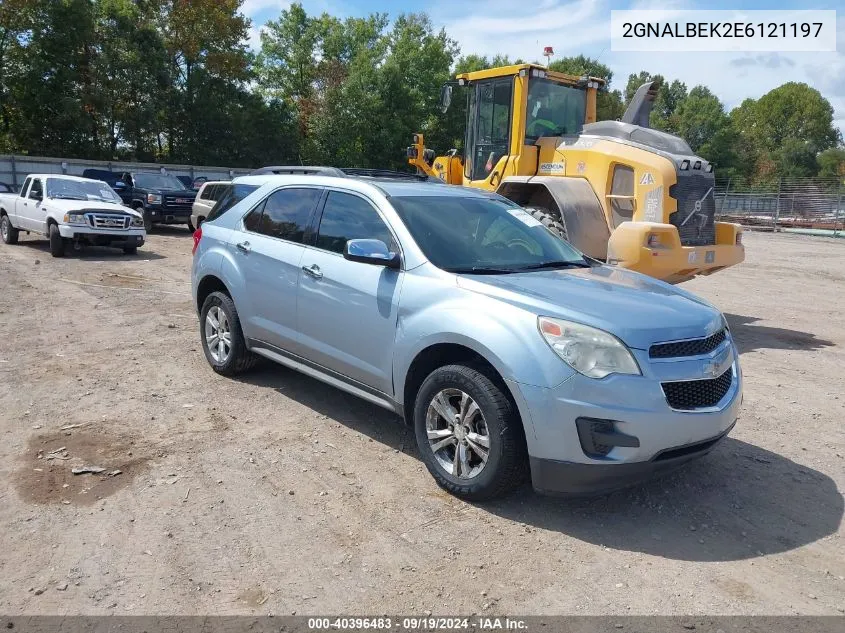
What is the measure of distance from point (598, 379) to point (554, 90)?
7.76 metres

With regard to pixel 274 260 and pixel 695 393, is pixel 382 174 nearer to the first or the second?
pixel 274 260

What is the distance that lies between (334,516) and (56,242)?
503 inches

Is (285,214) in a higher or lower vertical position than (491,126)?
lower

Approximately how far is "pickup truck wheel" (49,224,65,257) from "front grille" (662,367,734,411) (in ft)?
45.0

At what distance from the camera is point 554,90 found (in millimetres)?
10320

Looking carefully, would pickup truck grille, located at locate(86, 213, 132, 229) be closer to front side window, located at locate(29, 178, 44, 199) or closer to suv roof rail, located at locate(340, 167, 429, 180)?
front side window, located at locate(29, 178, 44, 199)

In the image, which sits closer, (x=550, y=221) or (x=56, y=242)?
(x=550, y=221)

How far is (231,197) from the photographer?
6.42 metres

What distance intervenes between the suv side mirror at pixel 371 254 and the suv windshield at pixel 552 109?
633cm

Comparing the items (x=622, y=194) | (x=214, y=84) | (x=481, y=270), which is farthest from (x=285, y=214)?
(x=214, y=84)

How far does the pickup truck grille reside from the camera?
46.8 ft

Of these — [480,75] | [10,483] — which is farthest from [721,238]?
[10,483]

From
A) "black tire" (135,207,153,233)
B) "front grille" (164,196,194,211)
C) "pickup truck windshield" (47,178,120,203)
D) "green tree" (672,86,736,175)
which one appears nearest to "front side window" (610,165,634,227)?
"pickup truck windshield" (47,178,120,203)

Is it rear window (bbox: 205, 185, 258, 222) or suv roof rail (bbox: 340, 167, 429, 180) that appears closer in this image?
suv roof rail (bbox: 340, 167, 429, 180)
